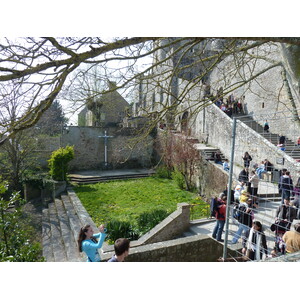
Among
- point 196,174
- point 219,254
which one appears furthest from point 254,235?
point 196,174

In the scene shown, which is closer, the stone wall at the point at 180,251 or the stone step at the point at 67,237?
the stone wall at the point at 180,251

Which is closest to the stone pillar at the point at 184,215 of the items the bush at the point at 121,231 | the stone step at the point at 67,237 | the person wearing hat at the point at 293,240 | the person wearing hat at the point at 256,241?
the bush at the point at 121,231

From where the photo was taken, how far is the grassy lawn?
6.66m

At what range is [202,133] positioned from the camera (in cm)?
1273

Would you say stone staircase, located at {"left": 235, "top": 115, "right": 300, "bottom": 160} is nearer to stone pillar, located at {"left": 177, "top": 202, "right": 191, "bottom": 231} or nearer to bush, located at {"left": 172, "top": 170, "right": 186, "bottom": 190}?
stone pillar, located at {"left": 177, "top": 202, "right": 191, "bottom": 231}

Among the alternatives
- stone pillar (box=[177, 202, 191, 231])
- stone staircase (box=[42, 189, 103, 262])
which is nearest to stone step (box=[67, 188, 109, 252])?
stone staircase (box=[42, 189, 103, 262])

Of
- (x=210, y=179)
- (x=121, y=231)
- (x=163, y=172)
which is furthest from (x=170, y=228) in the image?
(x=163, y=172)

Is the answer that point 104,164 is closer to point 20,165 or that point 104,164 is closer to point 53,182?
point 53,182

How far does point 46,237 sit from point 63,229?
17.5 inches

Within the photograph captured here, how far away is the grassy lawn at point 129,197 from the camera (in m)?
6.66

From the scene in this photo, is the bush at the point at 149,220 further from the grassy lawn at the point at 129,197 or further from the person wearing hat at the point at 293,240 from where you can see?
the person wearing hat at the point at 293,240

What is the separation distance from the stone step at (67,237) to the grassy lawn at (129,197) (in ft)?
2.19

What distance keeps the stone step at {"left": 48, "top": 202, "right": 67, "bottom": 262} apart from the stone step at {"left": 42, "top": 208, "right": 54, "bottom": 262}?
0.27ft

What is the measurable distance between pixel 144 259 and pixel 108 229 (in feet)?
4.79
